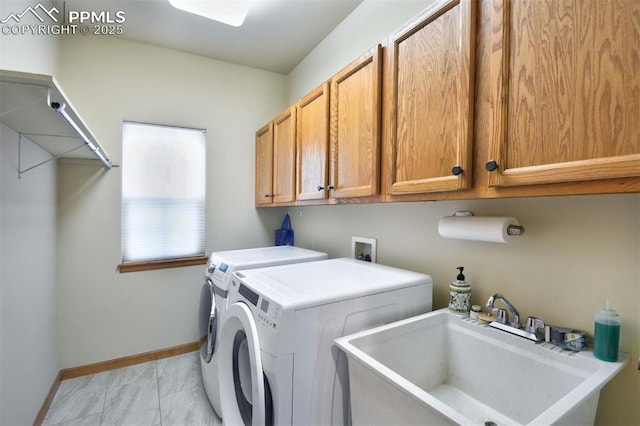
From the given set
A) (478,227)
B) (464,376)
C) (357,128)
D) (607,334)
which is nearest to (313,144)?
(357,128)

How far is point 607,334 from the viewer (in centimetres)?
86

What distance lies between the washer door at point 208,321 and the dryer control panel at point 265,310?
60cm

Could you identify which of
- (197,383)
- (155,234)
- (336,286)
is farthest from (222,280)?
(155,234)

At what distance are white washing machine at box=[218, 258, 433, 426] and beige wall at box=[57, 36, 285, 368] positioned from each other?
1511mm

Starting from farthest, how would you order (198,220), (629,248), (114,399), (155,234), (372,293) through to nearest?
(198,220) < (155,234) < (114,399) < (372,293) < (629,248)

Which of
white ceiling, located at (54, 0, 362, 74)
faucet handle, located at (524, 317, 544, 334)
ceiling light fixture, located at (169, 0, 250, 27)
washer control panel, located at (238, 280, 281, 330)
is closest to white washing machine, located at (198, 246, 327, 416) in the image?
washer control panel, located at (238, 280, 281, 330)

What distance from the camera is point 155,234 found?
8.44ft

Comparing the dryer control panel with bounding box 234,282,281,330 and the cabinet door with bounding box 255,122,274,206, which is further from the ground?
the cabinet door with bounding box 255,122,274,206

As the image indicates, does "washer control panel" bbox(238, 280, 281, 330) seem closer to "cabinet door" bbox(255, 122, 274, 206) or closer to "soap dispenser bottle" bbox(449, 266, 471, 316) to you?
"soap dispenser bottle" bbox(449, 266, 471, 316)

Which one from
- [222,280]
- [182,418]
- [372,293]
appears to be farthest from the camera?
[182,418]

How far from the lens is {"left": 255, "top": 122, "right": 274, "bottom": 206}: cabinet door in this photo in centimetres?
255

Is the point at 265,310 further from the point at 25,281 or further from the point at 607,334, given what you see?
the point at 25,281

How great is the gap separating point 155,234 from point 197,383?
51.2 inches

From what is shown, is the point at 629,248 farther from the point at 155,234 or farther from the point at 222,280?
the point at 155,234
